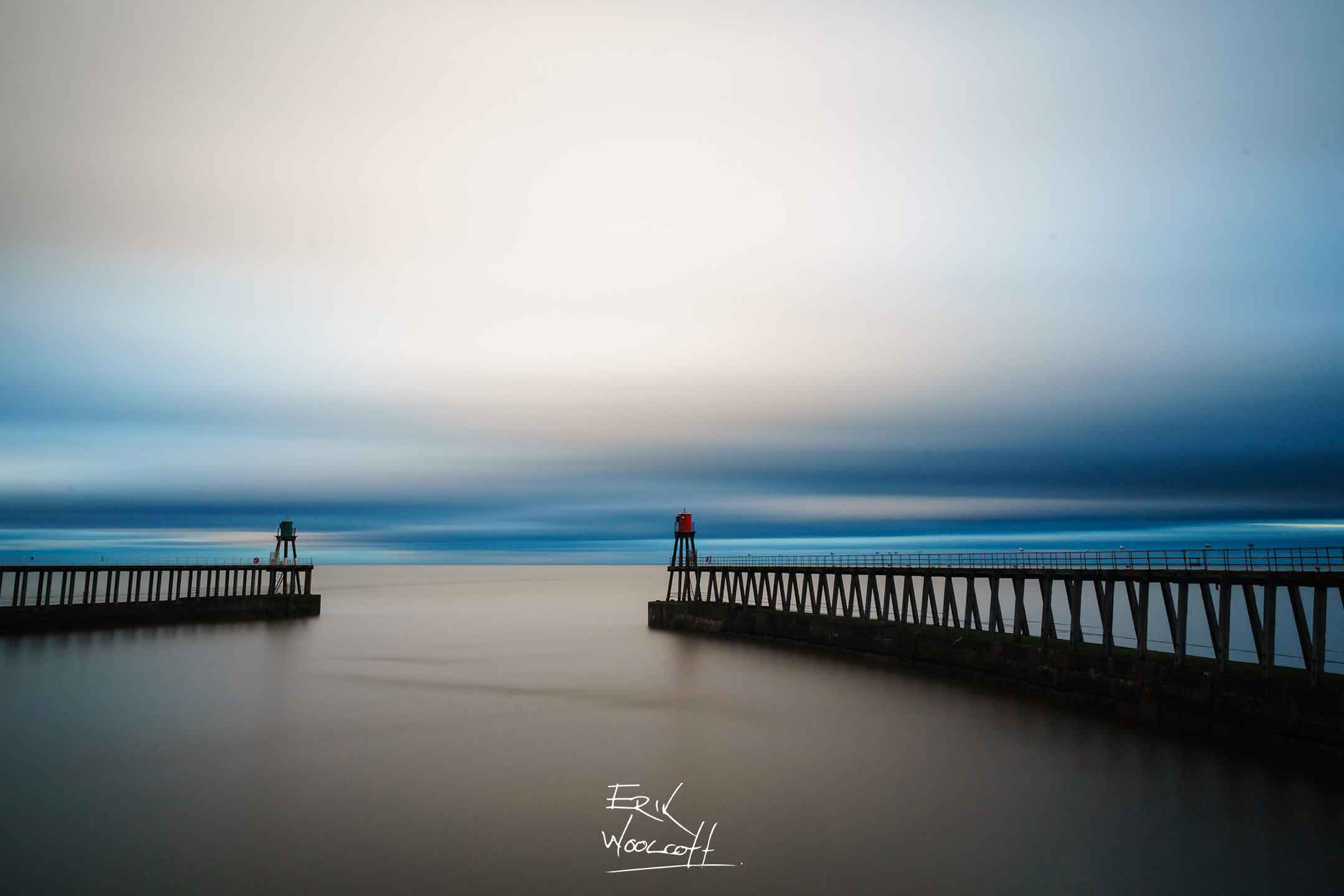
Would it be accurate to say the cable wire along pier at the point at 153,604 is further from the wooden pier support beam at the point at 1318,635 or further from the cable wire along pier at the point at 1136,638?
the wooden pier support beam at the point at 1318,635

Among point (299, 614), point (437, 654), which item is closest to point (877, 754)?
point (437, 654)

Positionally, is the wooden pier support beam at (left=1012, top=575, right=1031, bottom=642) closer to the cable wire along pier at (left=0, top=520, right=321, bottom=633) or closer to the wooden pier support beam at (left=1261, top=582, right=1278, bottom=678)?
the wooden pier support beam at (left=1261, top=582, right=1278, bottom=678)

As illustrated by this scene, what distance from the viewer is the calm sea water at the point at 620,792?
16.0 metres

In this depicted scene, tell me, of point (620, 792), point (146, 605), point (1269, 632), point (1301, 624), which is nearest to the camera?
point (620, 792)

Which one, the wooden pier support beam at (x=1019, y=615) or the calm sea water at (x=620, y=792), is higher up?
the wooden pier support beam at (x=1019, y=615)

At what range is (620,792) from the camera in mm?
21781

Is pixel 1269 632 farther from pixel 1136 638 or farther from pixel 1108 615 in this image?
pixel 1136 638

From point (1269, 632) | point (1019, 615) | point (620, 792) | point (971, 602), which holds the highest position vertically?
point (1269, 632)

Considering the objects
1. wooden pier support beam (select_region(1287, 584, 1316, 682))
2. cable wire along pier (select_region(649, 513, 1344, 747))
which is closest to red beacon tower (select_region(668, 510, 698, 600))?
cable wire along pier (select_region(649, 513, 1344, 747))

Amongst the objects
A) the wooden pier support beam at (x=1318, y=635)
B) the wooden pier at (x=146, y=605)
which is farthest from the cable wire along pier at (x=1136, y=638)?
the wooden pier at (x=146, y=605)

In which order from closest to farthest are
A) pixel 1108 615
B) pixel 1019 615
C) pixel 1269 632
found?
pixel 1269 632 → pixel 1108 615 → pixel 1019 615

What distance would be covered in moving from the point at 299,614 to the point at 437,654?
81.2 feet

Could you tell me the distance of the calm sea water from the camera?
16.0m

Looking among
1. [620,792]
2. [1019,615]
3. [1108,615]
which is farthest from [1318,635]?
[620,792]
